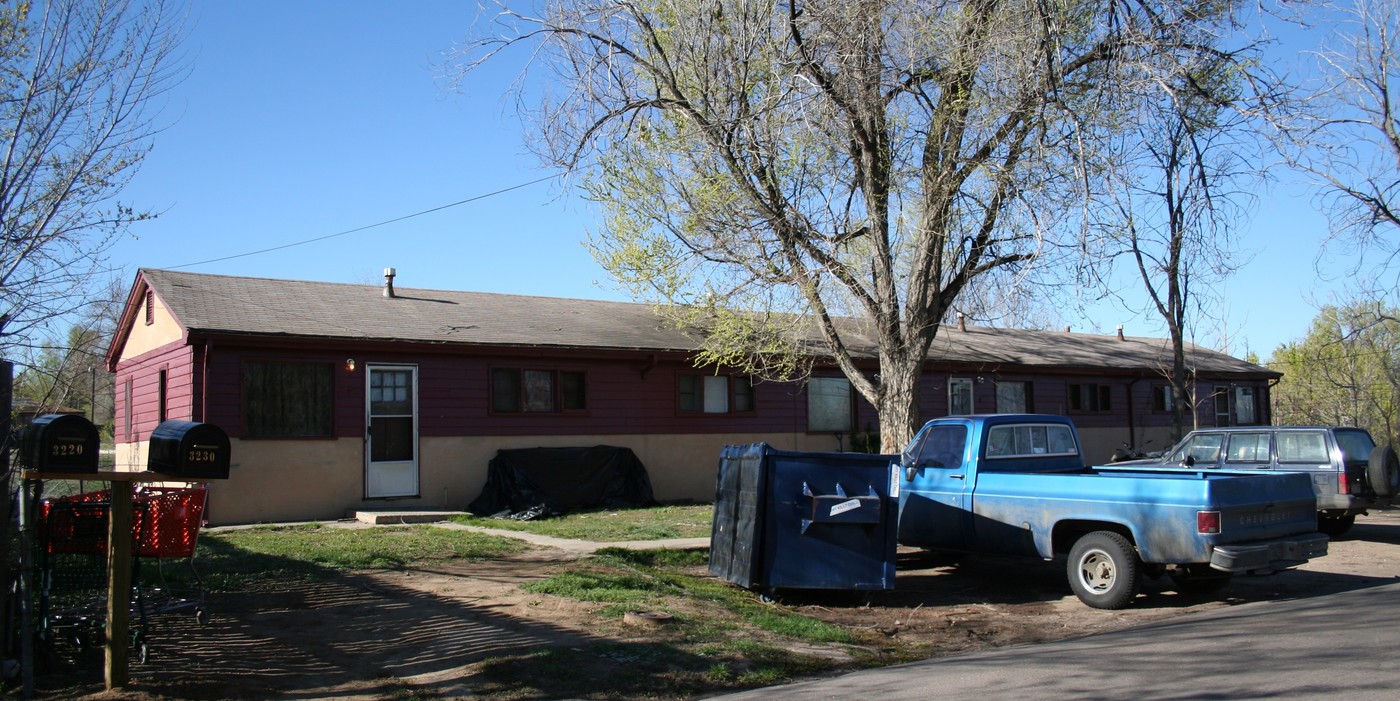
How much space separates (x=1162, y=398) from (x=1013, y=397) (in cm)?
668

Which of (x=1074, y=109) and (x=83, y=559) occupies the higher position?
(x=1074, y=109)

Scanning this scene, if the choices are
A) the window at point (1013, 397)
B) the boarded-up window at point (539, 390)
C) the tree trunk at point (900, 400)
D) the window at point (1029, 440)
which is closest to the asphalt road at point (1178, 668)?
the window at point (1029, 440)

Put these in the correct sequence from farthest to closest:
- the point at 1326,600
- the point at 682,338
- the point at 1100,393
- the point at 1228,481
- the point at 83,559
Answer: the point at 1100,393
the point at 682,338
the point at 83,559
the point at 1326,600
the point at 1228,481

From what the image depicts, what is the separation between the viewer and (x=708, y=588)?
419 inches

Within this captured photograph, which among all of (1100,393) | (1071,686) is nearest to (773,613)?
(1071,686)

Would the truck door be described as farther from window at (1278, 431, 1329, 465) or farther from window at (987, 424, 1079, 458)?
window at (1278, 431, 1329, 465)

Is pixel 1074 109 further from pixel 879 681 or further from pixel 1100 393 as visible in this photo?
pixel 1100 393

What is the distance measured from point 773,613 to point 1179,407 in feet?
52.8

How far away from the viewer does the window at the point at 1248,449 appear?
1572 cm

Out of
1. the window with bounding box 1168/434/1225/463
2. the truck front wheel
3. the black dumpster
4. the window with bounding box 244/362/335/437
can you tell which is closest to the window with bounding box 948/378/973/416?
the window with bounding box 1168/434/1225/463

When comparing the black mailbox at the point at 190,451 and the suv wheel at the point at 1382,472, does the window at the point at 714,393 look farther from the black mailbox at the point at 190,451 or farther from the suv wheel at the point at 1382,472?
the black mailbox at the point at 190,451

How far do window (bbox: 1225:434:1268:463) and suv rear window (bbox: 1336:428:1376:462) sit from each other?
984 mm

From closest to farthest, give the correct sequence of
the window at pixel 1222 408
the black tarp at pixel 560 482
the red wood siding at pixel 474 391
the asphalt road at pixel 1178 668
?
the asphalt road at pixel 1178 668 < the red wood siding at pixel 474 391 < the black tarp at pixel 560 482 < the window at pixel 1222 408

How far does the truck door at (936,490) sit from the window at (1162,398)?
21.7m
